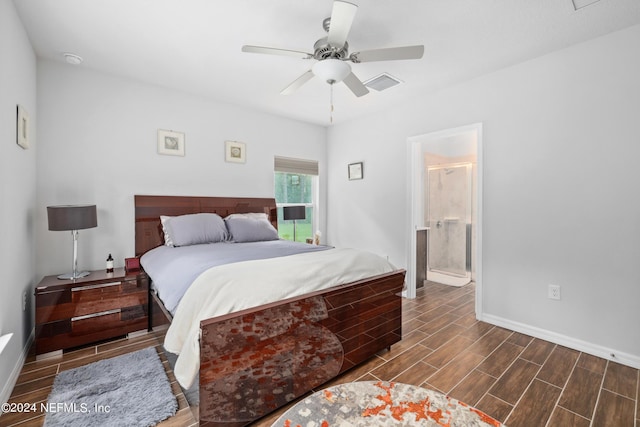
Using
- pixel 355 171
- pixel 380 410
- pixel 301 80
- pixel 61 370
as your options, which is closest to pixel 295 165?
pixel 355 171

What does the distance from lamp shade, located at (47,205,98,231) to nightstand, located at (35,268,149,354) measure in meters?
0.47

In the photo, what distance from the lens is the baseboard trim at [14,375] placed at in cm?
185

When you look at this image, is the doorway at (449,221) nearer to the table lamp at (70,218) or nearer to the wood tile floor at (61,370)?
the wood tile floor at (61,370)

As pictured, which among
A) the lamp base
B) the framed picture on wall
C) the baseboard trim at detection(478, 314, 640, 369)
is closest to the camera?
the baseboard trim at detection(478, 314, 640, 369)

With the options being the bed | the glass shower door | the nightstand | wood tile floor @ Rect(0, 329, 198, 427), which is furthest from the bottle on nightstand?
the glass shower door

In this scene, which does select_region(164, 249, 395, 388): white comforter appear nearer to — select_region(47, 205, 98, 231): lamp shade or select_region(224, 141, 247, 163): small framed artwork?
select_region(47, 205, 98, 231): lamp shade

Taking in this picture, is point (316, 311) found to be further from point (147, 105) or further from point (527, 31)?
point (147, 105)

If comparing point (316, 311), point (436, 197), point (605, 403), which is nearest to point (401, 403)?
point (316, 311)

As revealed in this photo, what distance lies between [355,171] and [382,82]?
156 centimetres

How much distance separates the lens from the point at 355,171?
15.1 ft

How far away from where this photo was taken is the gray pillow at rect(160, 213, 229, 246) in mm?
3062

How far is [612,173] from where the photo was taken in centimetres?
238

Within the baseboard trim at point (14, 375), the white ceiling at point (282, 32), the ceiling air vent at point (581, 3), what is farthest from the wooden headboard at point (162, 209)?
the ceiling air vent at point (581, 3)

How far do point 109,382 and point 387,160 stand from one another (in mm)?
3718
